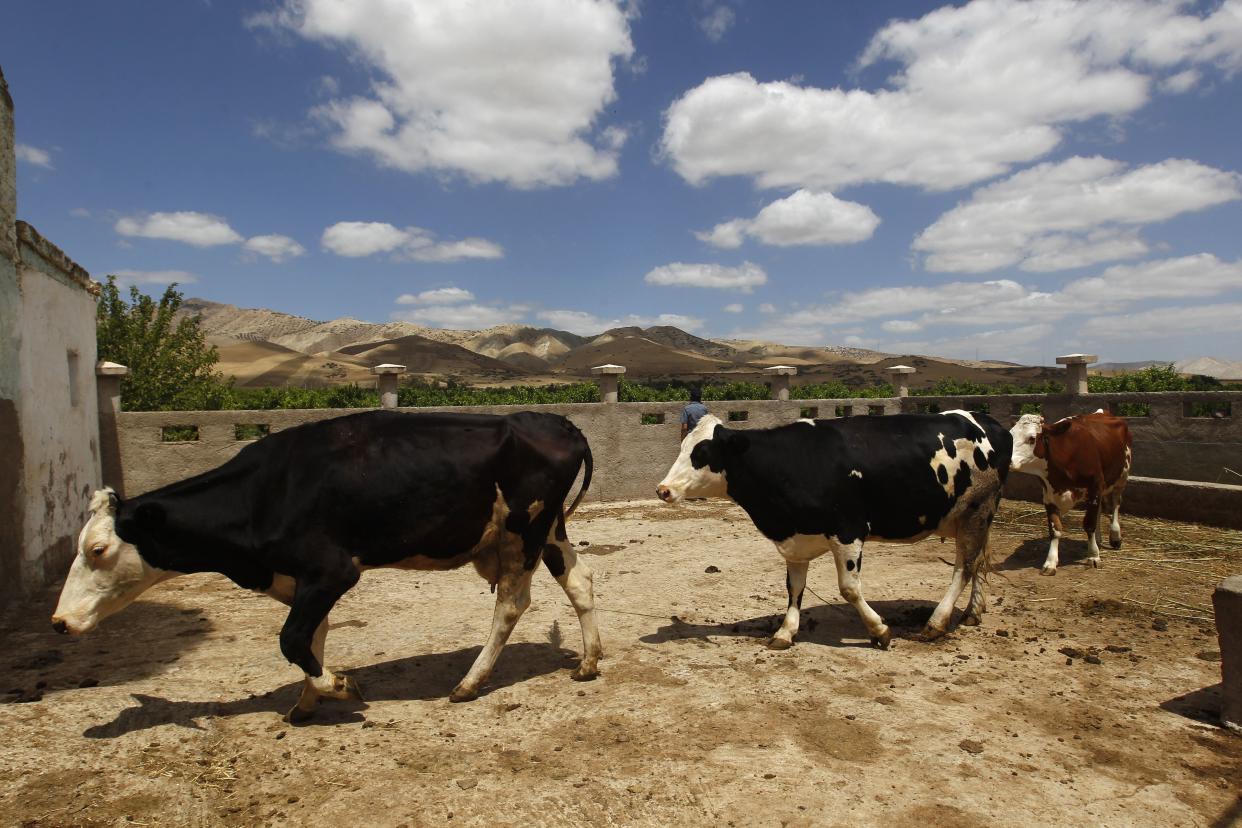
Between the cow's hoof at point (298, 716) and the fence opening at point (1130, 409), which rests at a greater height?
the fence opening at point (1130, 409)

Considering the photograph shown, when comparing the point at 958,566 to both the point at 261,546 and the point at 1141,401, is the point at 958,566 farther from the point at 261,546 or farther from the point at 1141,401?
the point at 1141,401

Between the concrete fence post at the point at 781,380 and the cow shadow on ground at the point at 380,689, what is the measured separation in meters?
9.55

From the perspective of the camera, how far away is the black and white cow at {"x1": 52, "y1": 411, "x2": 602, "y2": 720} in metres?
4.12

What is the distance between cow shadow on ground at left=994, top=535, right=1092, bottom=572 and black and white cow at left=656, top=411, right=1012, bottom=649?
7.29ft

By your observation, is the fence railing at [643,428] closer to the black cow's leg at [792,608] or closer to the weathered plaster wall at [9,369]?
the weathered plaster wall at [9,369]

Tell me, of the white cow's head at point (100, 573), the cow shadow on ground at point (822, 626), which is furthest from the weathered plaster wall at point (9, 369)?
the cow shadow on ground at point (822, 626)

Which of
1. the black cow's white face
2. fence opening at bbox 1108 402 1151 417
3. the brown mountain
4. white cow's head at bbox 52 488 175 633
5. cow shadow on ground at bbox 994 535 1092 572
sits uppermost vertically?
the brown mountain

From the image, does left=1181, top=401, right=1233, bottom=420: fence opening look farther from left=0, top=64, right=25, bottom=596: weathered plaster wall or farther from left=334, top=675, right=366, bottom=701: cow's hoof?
left=0, top=64, right=25, bottom=596: weathered plaster wall

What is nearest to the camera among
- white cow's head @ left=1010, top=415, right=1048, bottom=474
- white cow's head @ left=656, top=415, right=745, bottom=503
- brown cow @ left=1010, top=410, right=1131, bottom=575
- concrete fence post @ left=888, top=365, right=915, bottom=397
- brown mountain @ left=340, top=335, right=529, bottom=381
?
white cow's head @ left=656, top=415, right=745, bottom=503

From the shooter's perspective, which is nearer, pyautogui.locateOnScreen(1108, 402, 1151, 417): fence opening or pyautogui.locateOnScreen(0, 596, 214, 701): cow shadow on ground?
pyautogui.locateOnScreen(0, 596, 214, 701): cow shadow on ground

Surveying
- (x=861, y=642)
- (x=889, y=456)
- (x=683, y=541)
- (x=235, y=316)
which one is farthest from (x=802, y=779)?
(x=235, y=316)

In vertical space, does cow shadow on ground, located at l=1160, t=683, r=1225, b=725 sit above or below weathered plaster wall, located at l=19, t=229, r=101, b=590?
below

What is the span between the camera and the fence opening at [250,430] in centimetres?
1034

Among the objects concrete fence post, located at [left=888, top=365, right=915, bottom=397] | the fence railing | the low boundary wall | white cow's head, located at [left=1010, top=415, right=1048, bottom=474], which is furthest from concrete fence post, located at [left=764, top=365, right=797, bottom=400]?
white cow's head, located at [left=1010, top=415, right=1048, bottom=474]
